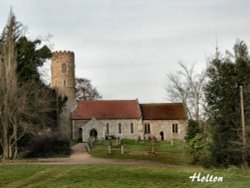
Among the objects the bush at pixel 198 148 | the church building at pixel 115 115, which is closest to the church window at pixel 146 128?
the church building at pixel 115 115

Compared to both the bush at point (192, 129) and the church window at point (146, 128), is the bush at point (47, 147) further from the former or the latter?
the church window at point (146, 128)

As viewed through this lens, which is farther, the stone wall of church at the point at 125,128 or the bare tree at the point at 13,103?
the stone wall of church at the point at 125,128

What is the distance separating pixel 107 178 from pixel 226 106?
502 inches

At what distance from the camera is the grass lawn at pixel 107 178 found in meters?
17.8

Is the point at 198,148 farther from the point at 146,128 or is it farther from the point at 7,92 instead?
the point at 146,128

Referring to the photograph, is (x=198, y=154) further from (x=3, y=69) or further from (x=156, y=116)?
(x=156, y=116)

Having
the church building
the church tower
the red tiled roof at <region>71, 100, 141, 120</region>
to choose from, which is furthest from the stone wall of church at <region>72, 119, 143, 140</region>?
the church tower

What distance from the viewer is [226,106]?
30.3 m

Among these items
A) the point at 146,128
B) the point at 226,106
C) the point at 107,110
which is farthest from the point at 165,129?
the point at 226,106

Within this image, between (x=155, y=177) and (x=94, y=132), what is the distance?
47120 mm

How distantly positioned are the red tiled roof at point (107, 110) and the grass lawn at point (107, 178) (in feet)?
143

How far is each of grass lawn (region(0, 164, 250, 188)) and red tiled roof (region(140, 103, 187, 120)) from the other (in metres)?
45.7

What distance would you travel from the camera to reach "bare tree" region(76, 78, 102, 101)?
87.6 m

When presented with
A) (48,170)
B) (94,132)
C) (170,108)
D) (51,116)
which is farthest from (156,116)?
(48,170)
